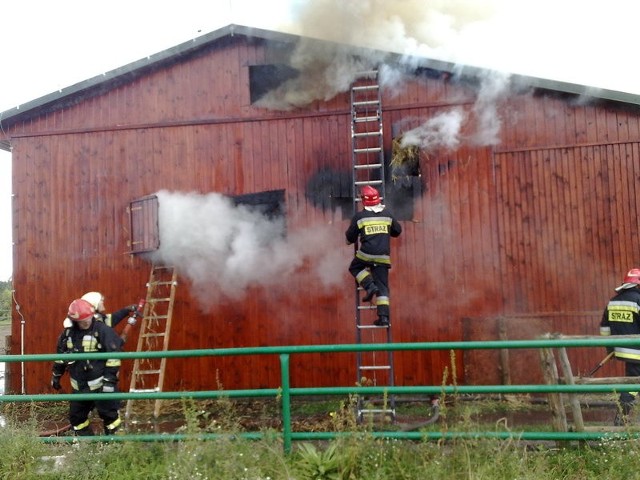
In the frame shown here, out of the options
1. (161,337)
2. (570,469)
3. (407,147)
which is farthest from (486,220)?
(161,337)

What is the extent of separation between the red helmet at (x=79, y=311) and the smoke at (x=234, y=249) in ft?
9.66

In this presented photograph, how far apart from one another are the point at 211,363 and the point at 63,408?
248 centimetres

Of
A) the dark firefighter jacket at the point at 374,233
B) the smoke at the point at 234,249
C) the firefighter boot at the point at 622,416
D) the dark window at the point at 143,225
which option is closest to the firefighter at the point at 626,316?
the firefighter boot at the point at 622,416

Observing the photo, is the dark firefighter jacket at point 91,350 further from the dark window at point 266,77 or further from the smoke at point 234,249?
the dark window at point 266,77

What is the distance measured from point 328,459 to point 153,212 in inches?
233

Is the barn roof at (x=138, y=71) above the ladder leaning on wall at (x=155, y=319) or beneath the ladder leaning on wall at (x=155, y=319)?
above

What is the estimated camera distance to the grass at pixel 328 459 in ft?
13.2

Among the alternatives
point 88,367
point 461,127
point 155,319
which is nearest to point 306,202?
point 461,127

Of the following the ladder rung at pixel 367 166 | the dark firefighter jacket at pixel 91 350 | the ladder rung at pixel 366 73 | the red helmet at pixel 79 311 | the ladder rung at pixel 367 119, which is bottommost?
the dark firefighter jacket at pixel 91 350

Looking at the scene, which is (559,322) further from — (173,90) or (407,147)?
(173,90)

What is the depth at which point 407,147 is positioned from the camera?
857 cm

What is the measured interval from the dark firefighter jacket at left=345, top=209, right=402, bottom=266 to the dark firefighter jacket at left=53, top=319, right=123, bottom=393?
3.07 m

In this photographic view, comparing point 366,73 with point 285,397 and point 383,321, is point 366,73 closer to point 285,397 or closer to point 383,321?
point 383,321

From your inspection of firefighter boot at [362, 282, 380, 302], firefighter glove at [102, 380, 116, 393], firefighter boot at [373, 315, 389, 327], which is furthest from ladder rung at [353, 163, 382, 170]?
firefighter glove at [102, 380, 116, 393]
